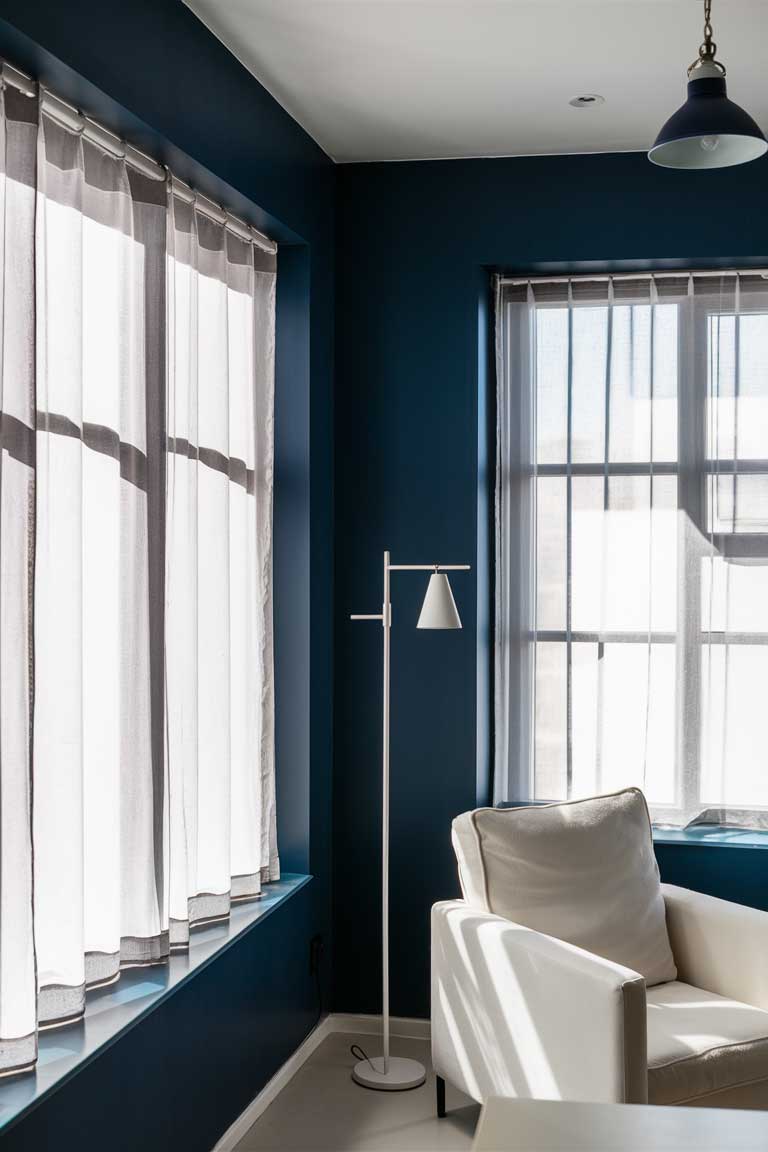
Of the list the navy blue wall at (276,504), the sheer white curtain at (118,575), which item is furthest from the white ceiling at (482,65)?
the sheer white curtain at (118,575)

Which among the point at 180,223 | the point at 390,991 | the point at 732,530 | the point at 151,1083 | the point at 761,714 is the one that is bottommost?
the point at 390,991

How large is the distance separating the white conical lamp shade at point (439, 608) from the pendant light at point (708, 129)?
138 centimetres

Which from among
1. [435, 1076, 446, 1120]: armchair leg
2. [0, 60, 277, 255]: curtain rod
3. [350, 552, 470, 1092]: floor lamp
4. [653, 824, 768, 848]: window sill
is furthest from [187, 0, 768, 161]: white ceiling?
[435, 1076, 446, 1120]: armchair leg

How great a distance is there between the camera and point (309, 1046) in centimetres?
363

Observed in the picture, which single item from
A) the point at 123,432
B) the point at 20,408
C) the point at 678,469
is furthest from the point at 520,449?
the point at 20,408

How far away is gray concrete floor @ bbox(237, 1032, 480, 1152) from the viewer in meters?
3.00

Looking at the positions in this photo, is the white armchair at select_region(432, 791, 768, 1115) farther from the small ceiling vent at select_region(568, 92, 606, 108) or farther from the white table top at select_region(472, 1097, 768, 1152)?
the small ceiling vent at select_region(568, 92, 606, 108)

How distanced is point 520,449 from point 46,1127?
266 cm

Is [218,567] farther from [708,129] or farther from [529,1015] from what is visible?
[708,129]

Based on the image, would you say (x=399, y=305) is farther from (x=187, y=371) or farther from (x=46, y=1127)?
(x=46, y=1127)

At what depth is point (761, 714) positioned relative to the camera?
3807 millimetres

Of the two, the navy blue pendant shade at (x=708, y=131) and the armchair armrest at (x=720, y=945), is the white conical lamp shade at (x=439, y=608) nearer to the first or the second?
the armchair armrest at (x=720, y=945)

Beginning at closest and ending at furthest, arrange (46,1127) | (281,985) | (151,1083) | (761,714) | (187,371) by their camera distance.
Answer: (46,1127)
(151,1083)
(187,371)
(281,985)
(761,714)

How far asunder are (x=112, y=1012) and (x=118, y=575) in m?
0.94
